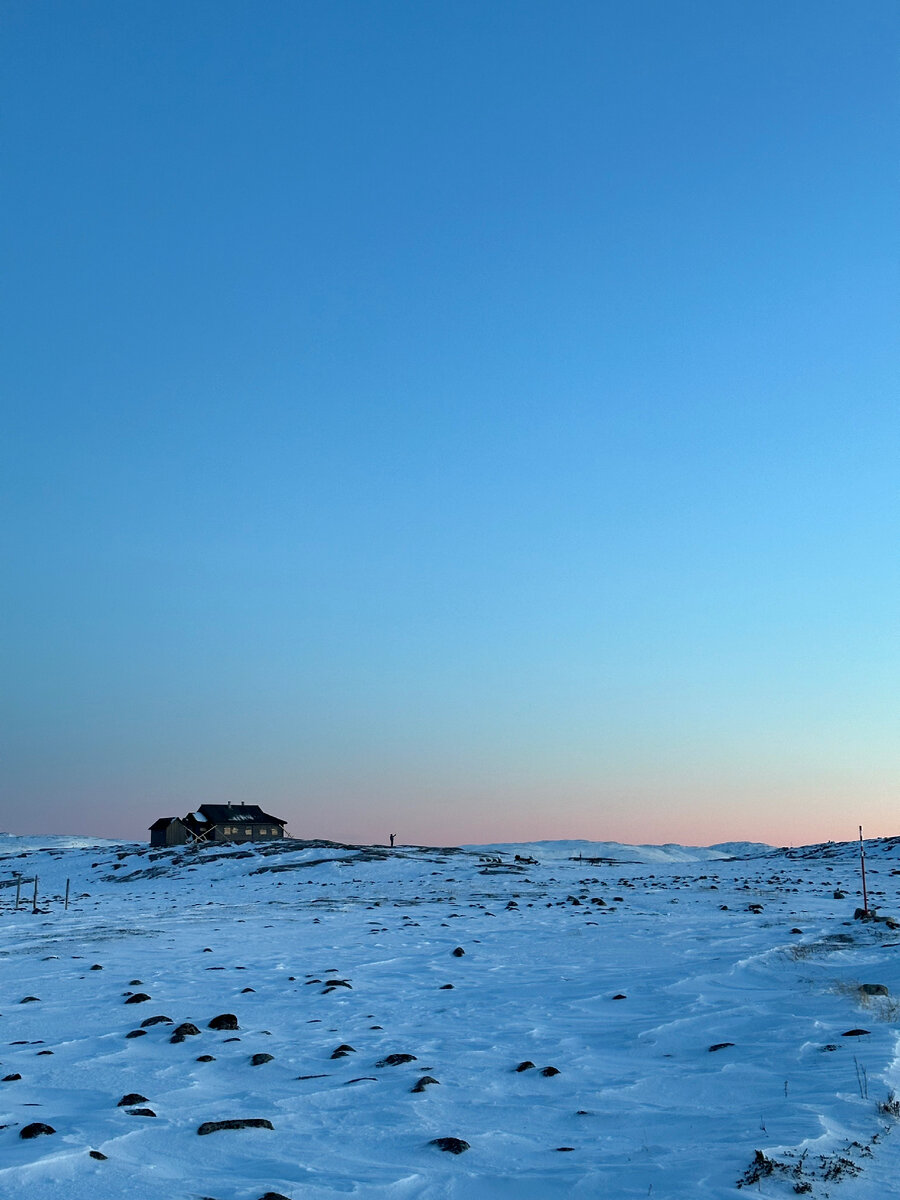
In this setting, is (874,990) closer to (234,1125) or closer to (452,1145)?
(452,1145)

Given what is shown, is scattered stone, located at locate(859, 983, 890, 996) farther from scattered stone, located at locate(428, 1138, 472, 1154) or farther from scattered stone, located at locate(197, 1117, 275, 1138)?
scattered stone, located at locate(197, 1117, 275, 1138)

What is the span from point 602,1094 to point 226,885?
1597 inches

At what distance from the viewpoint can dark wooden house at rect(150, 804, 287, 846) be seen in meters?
81.7

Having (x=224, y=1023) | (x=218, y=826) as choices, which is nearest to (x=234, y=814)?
(x=218, y=826)

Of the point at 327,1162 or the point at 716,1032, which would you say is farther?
the point at 716,1032

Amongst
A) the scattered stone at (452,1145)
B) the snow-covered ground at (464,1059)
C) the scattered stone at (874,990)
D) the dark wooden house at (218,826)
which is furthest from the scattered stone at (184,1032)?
the dark wooden house at (218,826)

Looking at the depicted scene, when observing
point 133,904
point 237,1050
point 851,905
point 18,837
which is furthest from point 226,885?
point 18,837

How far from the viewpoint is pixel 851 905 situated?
24.5m

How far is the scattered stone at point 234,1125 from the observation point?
744 cm

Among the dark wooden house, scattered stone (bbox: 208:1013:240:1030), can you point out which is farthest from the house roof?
scattered stone (bbox: 208:1013:240:1030)

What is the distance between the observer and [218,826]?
86000 mm

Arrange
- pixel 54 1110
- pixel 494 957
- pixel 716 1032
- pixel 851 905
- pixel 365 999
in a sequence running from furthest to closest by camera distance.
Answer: pixel 851 905 → pixel 494 957 → pixel 365 999 → pixel 716 1032 → pixel 54 1110

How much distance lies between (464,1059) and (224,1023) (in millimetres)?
3563

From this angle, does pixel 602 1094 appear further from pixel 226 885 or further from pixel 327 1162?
pixel 226 885
